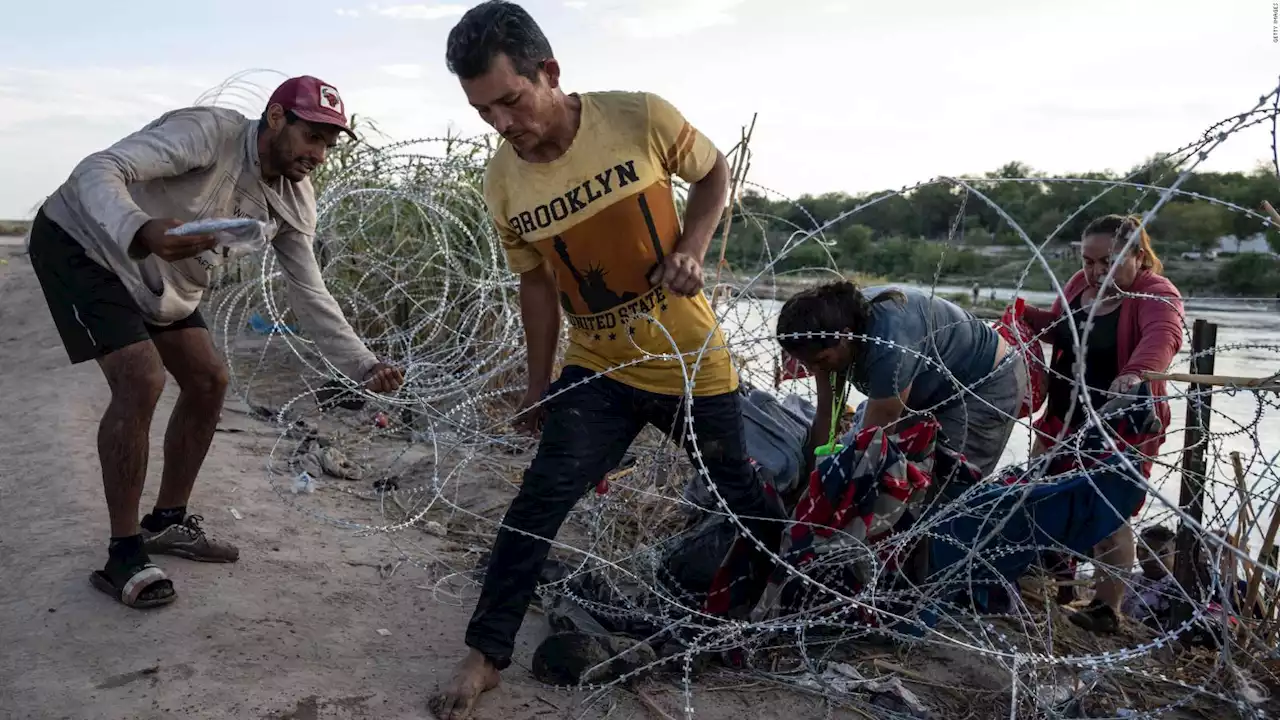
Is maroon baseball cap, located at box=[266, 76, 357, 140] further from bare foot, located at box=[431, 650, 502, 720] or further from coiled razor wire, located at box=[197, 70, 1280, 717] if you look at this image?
bare foot, located at box=[431, 650, 502, 720]

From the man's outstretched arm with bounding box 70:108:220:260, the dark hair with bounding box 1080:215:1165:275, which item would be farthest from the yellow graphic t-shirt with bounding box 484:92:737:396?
the dark hair with bounding box 1080:215:1165:275

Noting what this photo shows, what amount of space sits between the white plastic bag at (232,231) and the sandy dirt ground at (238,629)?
3.53 ft

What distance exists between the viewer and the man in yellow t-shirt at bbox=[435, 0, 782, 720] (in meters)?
2.32

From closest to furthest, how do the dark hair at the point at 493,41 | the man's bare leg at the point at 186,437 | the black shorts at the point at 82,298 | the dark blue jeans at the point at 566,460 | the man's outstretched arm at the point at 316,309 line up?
the dark hair at the point at 493,41 < the dark blue jeans at the point at 566,460 < the black shorts at the point at 82,298 < the man's bare leg at the point at 186,437 < the man's outstretched arm at the point at 316,309

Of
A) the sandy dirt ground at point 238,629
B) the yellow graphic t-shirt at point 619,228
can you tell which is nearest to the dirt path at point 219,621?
the sandy dirt ground at point 238,629

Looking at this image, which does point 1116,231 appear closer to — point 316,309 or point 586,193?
point 586,193

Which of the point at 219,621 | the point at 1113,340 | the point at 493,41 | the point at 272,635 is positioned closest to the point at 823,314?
the point at 493,41

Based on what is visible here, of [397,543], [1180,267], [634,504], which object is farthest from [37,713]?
[1180,267]

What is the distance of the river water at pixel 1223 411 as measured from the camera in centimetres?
249

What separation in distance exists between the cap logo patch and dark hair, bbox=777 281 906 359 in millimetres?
1486

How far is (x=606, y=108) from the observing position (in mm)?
2400

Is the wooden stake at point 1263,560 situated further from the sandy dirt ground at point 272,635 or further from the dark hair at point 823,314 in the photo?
the dark hair at point 823,314

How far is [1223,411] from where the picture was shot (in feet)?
24.8

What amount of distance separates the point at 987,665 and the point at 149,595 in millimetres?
2416
